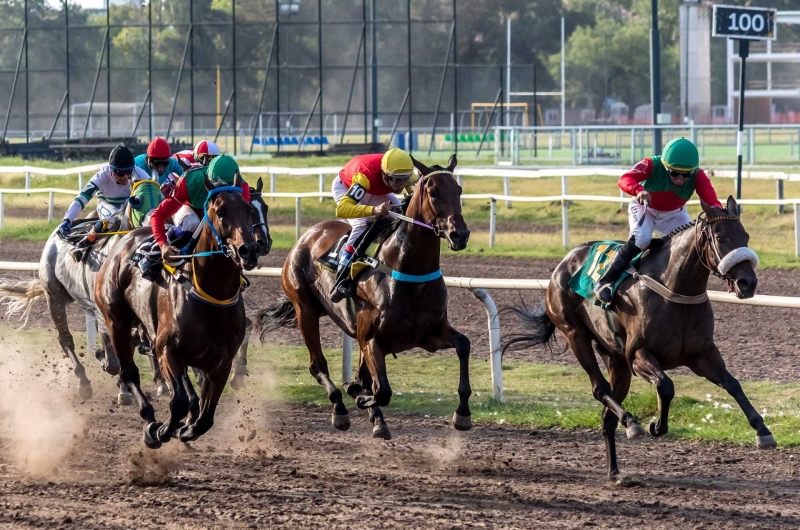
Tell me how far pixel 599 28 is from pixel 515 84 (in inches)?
421

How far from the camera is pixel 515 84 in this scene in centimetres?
4566

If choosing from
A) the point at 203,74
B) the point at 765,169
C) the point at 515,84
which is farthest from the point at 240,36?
the point at 765,169

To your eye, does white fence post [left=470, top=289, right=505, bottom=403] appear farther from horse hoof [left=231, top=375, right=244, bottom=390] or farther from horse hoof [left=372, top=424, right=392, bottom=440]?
horse hoof [left=231, top=375, right=244, bottom=390]

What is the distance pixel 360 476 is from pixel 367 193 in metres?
1.99

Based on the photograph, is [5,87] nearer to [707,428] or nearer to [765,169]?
[765,169]

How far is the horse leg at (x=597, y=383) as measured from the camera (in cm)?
627

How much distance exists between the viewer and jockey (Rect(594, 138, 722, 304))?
662 centimetres

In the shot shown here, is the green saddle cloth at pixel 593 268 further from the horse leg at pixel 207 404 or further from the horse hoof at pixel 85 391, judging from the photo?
the horse hoof at pixel 85 391

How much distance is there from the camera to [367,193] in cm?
762

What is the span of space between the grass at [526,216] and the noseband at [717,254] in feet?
25.7

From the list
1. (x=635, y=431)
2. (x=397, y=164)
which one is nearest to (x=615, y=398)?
(x=635, y=431)

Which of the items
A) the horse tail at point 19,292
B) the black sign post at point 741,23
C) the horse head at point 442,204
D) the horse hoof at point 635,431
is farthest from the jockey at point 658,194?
the black sign post at point 741,23

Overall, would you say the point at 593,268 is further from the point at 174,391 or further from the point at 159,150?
the point at 159,150

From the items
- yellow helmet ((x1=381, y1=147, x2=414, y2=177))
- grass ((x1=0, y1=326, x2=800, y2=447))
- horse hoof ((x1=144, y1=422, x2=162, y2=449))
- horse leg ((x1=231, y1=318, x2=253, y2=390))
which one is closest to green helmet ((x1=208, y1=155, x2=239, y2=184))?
yellow helmet ((x1=381, y1=147, x2=414, y2=177))
